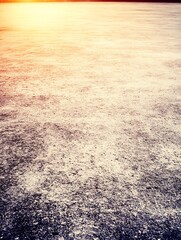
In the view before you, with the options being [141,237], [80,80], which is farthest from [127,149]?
[80,80]

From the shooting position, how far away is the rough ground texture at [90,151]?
2000mm

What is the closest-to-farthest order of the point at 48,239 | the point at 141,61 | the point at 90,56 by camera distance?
the point at 48,239 < the point at 141,61 < the point at 90,56

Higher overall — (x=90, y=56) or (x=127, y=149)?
(x=90, y=56)

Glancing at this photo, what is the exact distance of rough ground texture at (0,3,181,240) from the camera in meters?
2.00

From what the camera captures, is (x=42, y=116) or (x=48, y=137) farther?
(x=42, y=116)

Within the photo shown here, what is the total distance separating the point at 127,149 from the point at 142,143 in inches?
9.5

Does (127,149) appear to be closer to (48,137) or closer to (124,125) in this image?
(124,125)

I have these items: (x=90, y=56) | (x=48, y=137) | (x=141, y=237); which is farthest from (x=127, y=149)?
(x=90, y=56)

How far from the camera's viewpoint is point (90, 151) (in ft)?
9.61

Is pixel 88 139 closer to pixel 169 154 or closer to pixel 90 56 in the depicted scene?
pixel 169 154

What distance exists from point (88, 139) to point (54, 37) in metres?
7.89

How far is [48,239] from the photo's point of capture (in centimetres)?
185

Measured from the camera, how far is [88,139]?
3.17 metres

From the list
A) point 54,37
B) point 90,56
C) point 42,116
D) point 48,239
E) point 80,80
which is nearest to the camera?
point 48,239
